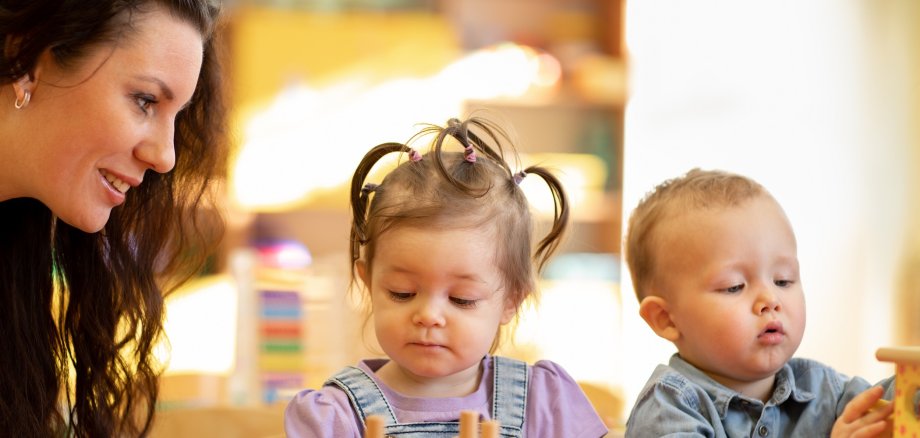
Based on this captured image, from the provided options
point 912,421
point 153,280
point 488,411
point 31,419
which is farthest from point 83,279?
point 912,421

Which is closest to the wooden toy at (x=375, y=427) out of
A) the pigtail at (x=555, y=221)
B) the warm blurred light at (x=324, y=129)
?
the pigtail at (x=555, y=221)

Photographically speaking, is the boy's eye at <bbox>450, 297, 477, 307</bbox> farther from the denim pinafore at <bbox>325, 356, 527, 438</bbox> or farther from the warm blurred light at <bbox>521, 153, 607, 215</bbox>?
the warm blurred light at <bbox>521, 153, 607, 215</bbox>

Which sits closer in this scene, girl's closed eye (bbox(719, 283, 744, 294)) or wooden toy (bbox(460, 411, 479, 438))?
wooden toy (bbox(460, 411, 479, 438))

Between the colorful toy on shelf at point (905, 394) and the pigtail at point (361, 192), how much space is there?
2.00 ft

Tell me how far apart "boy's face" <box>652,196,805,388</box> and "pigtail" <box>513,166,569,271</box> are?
0.44 ft

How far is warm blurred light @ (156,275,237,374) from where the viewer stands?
3674mm

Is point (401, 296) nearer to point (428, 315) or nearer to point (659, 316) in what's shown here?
point (428, 315)

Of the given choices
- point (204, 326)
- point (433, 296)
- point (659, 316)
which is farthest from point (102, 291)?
point (204, 326)

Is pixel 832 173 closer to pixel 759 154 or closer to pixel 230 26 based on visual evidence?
pixel 759 154

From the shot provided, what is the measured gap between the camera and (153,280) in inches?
66.6

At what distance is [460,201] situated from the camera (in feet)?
4.23

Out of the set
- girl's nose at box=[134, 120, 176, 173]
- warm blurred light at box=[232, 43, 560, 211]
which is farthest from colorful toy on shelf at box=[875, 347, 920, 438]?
warm blurred light at box=[232, 43, 560, 211]

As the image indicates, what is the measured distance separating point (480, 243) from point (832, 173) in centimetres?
341

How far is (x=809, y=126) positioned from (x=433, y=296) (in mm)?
3510
